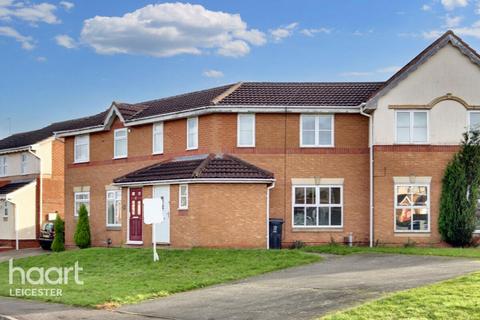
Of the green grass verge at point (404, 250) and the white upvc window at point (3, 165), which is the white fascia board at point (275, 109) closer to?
the green grass verge at point (404, 250)

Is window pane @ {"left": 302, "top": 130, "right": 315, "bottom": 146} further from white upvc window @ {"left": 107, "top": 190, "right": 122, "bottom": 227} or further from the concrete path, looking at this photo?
the concrete path

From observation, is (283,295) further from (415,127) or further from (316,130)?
(316,130)

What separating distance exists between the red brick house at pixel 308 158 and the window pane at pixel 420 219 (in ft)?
0.12

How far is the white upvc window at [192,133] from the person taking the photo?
3091cm

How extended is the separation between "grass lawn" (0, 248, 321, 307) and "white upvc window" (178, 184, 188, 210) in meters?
2.19

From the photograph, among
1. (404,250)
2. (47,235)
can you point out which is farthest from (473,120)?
(47,235)

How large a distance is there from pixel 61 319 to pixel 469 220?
16659mm

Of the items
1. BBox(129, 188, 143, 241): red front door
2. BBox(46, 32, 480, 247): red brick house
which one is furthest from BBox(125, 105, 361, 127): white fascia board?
BBox(129, 188, 143, 241): red front door

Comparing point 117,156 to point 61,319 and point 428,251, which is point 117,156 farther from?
point 61,319

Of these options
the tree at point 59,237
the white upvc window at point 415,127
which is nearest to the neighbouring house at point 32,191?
the tree at point 59,237

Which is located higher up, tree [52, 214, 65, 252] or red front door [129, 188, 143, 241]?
red front door [129, 188, 143, 241]

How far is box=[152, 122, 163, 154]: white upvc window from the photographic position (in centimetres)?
3283

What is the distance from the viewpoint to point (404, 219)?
92.6 ft

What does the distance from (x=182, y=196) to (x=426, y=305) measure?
53.0 feet
